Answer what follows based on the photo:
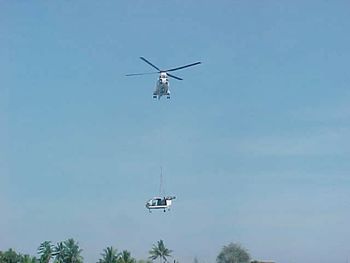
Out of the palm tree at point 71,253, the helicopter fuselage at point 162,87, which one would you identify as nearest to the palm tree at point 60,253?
the palm tree at point 71,253

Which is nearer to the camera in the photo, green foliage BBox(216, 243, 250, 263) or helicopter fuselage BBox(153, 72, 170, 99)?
helicopter fuselage BBox(153, 72, 170, 99)

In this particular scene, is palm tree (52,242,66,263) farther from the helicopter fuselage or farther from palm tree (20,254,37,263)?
the helicopter fuselage

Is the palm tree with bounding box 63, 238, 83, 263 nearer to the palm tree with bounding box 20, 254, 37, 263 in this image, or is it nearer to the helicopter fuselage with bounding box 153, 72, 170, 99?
the palm tree with bounding box 20, 254, 37, 263

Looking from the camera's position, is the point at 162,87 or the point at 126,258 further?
the point at 126,258

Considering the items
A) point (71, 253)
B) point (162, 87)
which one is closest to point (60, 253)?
point (71, 253)

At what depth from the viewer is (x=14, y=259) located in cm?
14112

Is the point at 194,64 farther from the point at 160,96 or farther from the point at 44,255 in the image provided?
the point at 44,255

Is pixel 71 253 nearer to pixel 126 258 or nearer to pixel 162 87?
pixel 126 258

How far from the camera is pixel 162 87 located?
7462 cm

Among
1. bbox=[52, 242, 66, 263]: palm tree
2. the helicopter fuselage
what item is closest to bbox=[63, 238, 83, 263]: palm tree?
bbox=[52, 242, 66, 263]: palm tree

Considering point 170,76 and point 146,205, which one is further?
point 170,76

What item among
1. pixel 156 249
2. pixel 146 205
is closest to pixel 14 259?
pixel 156 249

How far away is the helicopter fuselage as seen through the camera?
73.9 m

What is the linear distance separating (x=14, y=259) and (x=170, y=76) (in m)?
79.9
